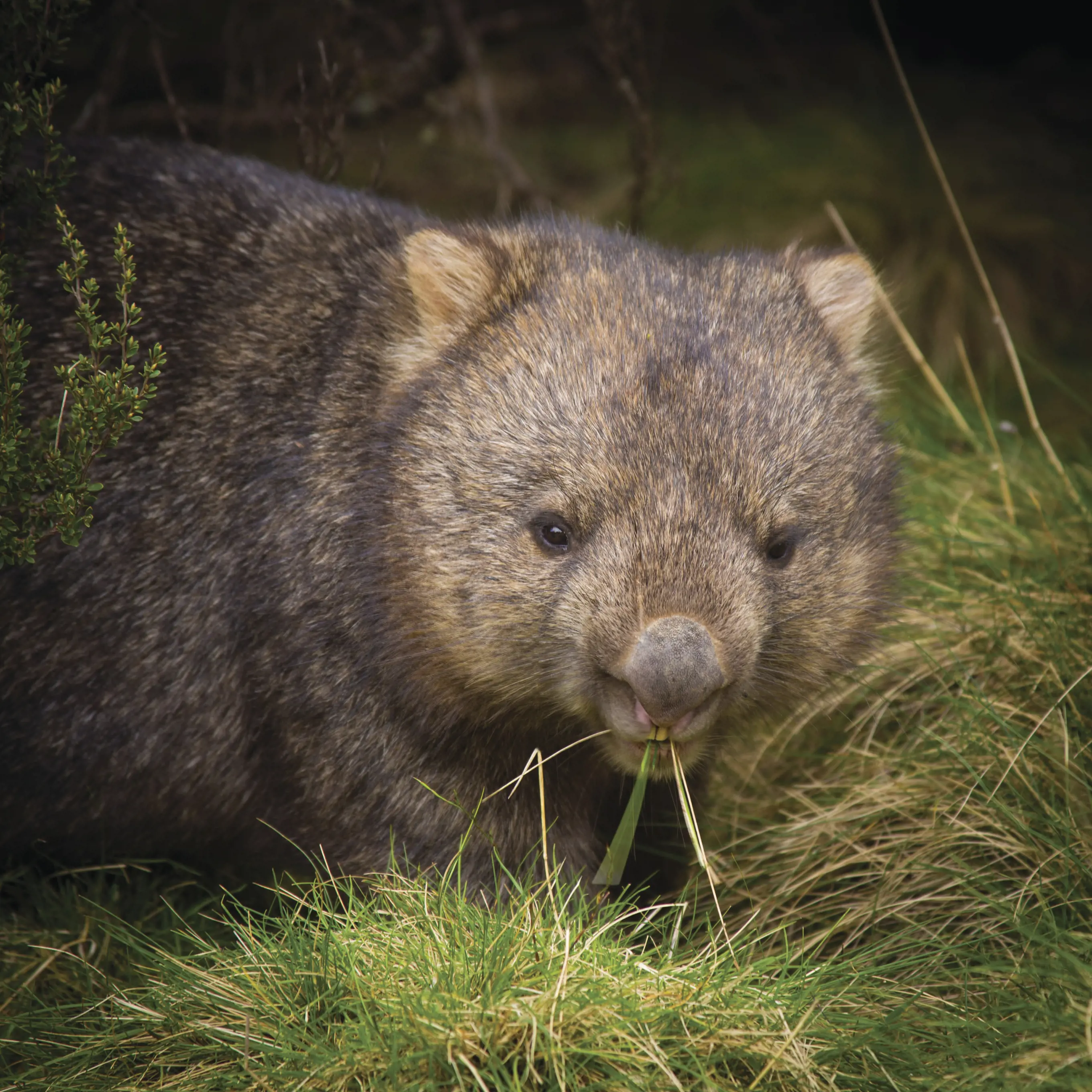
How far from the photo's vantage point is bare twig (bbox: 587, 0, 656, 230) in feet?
19.1

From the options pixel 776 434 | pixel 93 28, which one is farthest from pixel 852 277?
pixel 93 28

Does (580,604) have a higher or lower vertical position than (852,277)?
lower

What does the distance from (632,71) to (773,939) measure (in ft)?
13.3

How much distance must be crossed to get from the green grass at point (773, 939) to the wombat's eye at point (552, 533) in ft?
2.85

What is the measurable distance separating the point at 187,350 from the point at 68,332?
0.35 m

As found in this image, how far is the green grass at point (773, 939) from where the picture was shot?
9.62 ft

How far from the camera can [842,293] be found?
12.5ft

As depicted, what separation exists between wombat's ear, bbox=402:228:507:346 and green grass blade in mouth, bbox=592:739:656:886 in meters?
1.24

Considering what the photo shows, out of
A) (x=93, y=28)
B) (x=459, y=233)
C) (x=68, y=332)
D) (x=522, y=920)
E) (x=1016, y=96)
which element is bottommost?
(x=522, y=920)

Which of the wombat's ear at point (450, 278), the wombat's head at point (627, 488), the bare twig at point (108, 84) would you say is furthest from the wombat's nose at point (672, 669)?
the bare twig at point (108, 84)

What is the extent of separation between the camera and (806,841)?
4168 millimetres

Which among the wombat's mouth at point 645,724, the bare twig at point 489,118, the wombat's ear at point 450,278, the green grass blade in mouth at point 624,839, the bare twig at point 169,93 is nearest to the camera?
the wombat's mouth at point 645,724

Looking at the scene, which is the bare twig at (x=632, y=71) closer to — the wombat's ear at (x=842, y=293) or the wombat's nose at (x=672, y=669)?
the wombat's ear at (x=842, y=293)

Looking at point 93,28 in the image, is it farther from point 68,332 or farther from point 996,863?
point 996,863
